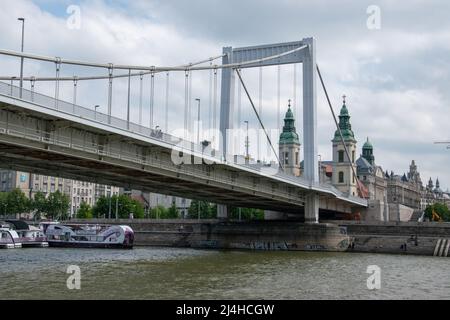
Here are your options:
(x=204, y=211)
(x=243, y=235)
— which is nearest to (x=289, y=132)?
(x=204, y=211)

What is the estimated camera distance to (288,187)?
64.8 metres

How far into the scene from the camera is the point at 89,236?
7725 cm

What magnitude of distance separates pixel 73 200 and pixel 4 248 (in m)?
83.9

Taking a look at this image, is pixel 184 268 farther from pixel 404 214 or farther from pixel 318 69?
pixel 404 214

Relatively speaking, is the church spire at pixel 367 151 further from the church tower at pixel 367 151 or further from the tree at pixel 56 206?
the tree at pixel 56 206

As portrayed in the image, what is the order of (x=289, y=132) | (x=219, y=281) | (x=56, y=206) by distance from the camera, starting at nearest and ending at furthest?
(x=219, y=281)
(x=56, y=206)
(x=289, y=132)

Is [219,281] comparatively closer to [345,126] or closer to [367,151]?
[345,126]

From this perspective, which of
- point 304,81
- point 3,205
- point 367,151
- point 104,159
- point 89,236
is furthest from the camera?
point 367,151

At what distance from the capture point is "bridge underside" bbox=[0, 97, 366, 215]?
32.3m

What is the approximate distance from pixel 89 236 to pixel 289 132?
6890 cm

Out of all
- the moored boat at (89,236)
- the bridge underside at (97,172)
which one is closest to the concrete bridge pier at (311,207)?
the bridge underside at (97,172)

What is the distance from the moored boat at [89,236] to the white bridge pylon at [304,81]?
54.8ft

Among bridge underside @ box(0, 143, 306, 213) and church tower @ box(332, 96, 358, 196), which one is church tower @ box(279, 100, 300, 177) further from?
bridge underside @ box(0, 143, 306, 213)
